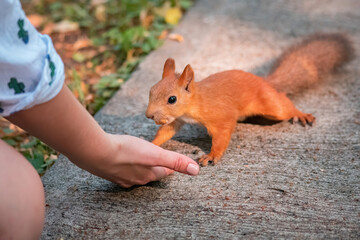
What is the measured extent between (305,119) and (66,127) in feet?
3.74

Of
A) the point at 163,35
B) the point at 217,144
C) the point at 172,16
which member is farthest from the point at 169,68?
the point at 172,16

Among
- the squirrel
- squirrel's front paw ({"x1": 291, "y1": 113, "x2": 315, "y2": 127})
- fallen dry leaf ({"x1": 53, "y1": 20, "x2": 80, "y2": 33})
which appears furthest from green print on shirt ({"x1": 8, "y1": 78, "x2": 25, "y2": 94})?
fallen dry leaf ({"x1": 53, "y1": 20, "x2": 80, "y2": 33})

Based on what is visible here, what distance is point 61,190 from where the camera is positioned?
1406 mm

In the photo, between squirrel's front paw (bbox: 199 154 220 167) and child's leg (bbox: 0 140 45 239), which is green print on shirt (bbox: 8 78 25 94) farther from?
squirrel's front paw (bbox: 199 154 220 167)

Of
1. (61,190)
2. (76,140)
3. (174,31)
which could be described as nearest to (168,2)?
(174,31)

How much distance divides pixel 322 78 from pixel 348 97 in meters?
0.19

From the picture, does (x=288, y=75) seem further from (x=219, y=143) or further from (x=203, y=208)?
(x=203, y=208)

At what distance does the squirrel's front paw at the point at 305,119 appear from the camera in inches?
66.9

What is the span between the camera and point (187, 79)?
146 cm

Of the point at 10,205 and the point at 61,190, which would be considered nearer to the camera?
the point at 10,205

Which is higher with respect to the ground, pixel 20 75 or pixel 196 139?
pixel 20 75

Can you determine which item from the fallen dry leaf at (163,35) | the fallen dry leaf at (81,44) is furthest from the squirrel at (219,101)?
the fallen dry leaf at (81,44)

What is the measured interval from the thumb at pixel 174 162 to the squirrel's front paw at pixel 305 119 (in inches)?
26.2

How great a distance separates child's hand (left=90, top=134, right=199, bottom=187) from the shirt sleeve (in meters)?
0.31
